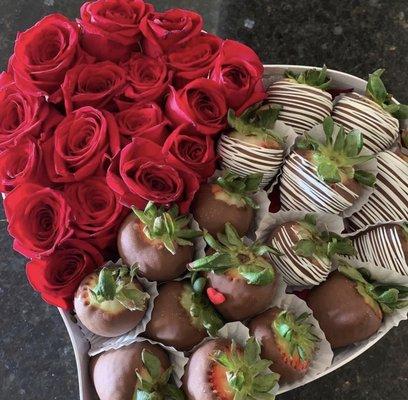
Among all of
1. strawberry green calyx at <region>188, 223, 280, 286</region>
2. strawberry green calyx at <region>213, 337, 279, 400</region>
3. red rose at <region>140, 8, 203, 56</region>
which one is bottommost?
strawberry green calyx at <region>213, 337, 279, 400</region>

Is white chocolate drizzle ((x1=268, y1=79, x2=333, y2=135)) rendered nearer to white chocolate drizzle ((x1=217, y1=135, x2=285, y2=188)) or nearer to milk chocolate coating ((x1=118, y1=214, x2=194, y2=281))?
white chocolate drizzle ((x1=217, y1=135, x2=285, y2=188))

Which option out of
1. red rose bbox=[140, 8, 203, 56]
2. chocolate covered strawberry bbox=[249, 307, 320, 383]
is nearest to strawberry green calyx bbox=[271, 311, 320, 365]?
chocolate covered strawberry bbox=[249, 307, 320, 383]

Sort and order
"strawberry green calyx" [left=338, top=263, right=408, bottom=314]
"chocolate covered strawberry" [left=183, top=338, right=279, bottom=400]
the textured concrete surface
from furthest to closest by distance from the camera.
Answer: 1. the textured concrete surface
2. "strawberry green calyx" [left=338, top=263, right=408, bottom=314]
3. "chocolate covered strawberry" [left=183, top=338, right=279, bottom=400]

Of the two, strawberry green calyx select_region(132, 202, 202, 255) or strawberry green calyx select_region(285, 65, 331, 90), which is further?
strawberry green calyx select_region(285, 65, 331, 90)

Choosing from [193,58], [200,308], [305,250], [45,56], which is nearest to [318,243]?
[305,250]

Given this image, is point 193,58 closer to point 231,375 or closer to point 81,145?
point 81,145

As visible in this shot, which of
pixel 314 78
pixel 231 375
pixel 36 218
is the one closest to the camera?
pixel 231 375

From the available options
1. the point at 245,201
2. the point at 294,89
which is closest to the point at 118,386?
the point at 245,201
